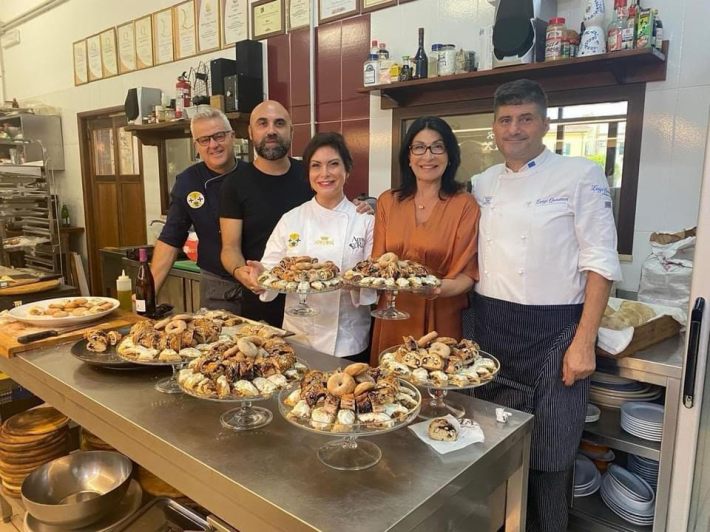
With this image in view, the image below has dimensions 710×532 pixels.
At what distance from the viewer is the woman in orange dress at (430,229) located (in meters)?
1.80

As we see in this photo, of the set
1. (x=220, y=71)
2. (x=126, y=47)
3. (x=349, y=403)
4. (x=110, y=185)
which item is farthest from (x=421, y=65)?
(x=110, y=185)

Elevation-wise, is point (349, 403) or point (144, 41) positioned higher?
point (144, 41)

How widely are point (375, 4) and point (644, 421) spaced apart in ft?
8.94

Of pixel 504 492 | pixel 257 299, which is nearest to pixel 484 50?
pixel 257 299

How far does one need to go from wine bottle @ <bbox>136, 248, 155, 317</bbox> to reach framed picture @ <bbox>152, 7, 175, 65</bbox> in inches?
130

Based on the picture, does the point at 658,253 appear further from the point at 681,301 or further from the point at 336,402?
the point at 336,402

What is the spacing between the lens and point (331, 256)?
1974 mm

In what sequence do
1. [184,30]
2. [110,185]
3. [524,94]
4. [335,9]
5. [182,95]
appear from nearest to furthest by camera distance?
[524,94]
[335,9]
[182,95]
[184,30]
[110,185]

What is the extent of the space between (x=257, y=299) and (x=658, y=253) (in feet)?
5.37

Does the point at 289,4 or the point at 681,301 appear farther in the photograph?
the point at 289,4

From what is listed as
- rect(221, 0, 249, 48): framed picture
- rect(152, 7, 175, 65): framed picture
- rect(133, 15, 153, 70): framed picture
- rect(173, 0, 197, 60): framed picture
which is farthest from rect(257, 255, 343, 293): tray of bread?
rect(133, 15, 153, 70): framed picture

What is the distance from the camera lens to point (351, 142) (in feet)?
11.6

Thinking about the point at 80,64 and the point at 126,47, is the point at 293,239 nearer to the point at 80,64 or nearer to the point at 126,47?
the point at 126,47

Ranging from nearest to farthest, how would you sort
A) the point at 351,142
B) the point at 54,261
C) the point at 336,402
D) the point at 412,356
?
the point at 336,402 → the point at 412,356 → the point at 351,142 → the point at 54,261
